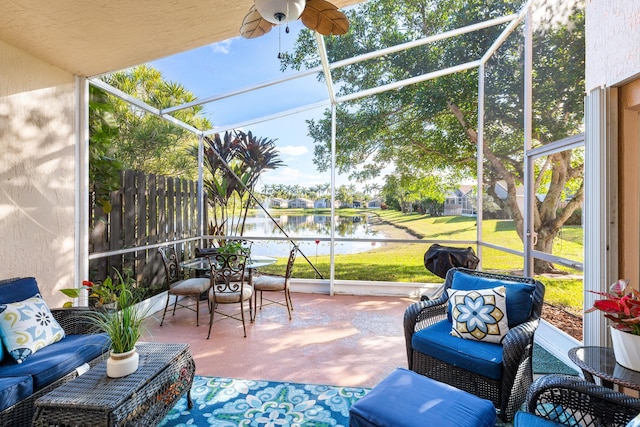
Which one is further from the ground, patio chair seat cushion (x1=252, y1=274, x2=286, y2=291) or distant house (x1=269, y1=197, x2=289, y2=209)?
distant house (x1=269, y1=197, x2=289, y2=209)

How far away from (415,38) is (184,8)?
294cm

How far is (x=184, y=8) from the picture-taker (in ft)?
8.38

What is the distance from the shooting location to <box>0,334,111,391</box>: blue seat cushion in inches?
75.7

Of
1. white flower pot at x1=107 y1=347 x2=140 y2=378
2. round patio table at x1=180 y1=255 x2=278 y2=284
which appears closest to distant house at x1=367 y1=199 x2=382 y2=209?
round patio table at x1=180 y1=255 x2=278 y2=284

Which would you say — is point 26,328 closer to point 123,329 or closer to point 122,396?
point 123,329

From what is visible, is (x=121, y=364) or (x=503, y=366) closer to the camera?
(x=121, y=364)

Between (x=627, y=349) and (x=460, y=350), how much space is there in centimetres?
87

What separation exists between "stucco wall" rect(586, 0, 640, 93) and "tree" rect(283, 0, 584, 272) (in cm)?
49

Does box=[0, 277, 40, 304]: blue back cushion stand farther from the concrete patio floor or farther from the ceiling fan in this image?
the ceiling fan

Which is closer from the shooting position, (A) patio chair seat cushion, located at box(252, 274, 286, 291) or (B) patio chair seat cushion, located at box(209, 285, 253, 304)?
(B) patio chair seat cushion, located at box(209, 285, 253, 304)

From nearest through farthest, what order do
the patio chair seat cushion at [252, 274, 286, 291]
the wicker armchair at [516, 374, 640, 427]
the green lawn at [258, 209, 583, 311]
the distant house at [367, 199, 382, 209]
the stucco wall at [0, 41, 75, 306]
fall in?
1. the wicker armchair at [516, 374, 640, 427]
2. the stucco wall at [0, 41, 75, 306]
3. the patio chair seat cushion at [252, 274, 286, 291]
4. the green lawn at [258, 209, 583, 311]
5. the distant house at [367, 199, 382, 209]

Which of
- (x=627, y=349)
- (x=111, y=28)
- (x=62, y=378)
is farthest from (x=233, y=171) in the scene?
(x=627, y=349)

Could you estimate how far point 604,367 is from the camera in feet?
5.44

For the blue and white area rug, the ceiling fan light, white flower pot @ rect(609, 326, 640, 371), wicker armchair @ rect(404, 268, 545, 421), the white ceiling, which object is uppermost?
the white ceiling
